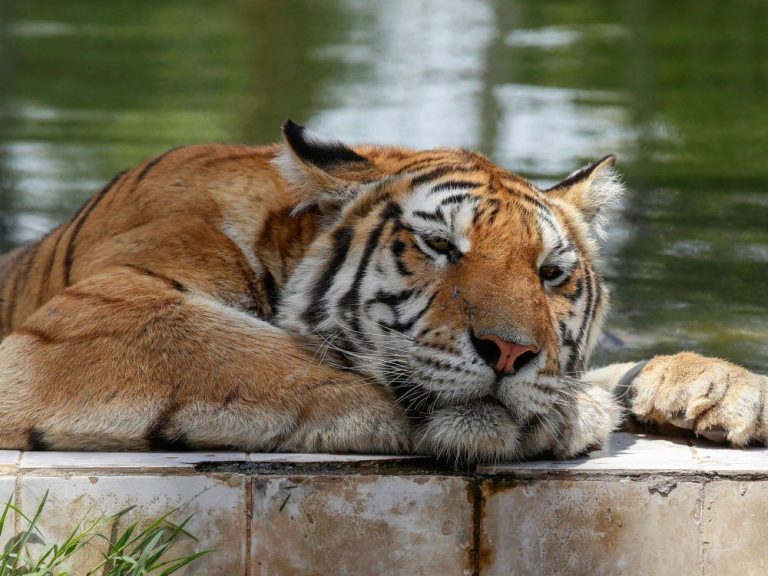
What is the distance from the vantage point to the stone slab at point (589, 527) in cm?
296

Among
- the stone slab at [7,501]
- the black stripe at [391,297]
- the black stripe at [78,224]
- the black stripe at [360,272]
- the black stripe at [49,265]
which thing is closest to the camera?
the stone slab at [7,501]

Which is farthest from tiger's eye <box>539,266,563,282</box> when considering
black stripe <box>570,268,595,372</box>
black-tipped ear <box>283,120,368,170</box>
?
black-tipped ear <box>283,120,368,170</box>

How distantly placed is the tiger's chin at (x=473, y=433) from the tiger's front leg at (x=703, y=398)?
20.7 inches

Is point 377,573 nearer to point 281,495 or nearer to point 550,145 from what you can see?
point 281,495

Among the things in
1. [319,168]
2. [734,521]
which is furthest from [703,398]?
[319,168]

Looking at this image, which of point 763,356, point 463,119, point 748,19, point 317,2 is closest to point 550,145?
point 463,119

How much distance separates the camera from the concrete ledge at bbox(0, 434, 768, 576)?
2879 millimetres

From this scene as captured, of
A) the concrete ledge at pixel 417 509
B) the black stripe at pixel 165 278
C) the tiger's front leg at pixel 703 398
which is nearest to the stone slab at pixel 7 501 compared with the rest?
the concrete ledge at pixel 417 509

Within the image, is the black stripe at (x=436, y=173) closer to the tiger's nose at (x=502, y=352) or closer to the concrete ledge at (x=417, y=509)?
the tiger's nose at (x=502, y=352)

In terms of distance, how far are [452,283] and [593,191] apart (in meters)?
0.73

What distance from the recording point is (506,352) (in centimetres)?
293

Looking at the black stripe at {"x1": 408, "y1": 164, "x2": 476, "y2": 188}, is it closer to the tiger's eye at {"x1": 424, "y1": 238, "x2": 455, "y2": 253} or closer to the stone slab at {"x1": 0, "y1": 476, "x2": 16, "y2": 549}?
the tiger's eye at {"x1": 424, "y1": 238, "x2": 455, "y2": 253}

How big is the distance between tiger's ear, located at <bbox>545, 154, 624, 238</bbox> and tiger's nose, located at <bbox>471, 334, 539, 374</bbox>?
782 millimetres

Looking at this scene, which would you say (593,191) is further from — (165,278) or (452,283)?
(165,278)
